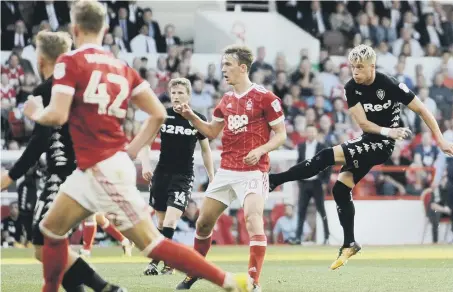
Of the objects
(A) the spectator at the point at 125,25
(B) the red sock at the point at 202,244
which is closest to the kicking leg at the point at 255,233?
(B) the red sock at the point at 202,244

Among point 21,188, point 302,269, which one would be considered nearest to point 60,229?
point 302,269

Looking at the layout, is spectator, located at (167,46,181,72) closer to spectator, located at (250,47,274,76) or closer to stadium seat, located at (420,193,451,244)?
spectator, located at (250,47,274,76)

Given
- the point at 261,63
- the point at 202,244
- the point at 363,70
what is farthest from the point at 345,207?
the point at 261,63

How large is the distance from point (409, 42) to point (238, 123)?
17.8 meters

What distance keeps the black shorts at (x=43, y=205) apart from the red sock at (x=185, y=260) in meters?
1.32

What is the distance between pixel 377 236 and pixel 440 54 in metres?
7.62

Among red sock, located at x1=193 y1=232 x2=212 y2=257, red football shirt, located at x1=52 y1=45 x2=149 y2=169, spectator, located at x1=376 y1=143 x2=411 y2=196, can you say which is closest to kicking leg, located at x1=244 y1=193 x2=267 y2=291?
red sock, located at x1=193 y1=232 x2=212 y2=257

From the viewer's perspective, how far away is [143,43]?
24250 millimetres

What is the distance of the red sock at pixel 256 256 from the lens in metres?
9.57

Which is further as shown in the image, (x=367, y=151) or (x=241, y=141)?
(x=367, y=151)

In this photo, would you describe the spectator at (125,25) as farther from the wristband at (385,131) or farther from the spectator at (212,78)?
the wristband at (385,131)

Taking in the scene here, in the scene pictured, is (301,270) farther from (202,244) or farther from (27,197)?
(27,197)

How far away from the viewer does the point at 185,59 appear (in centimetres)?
2345

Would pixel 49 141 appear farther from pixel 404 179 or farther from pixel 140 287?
pixel 404 179
